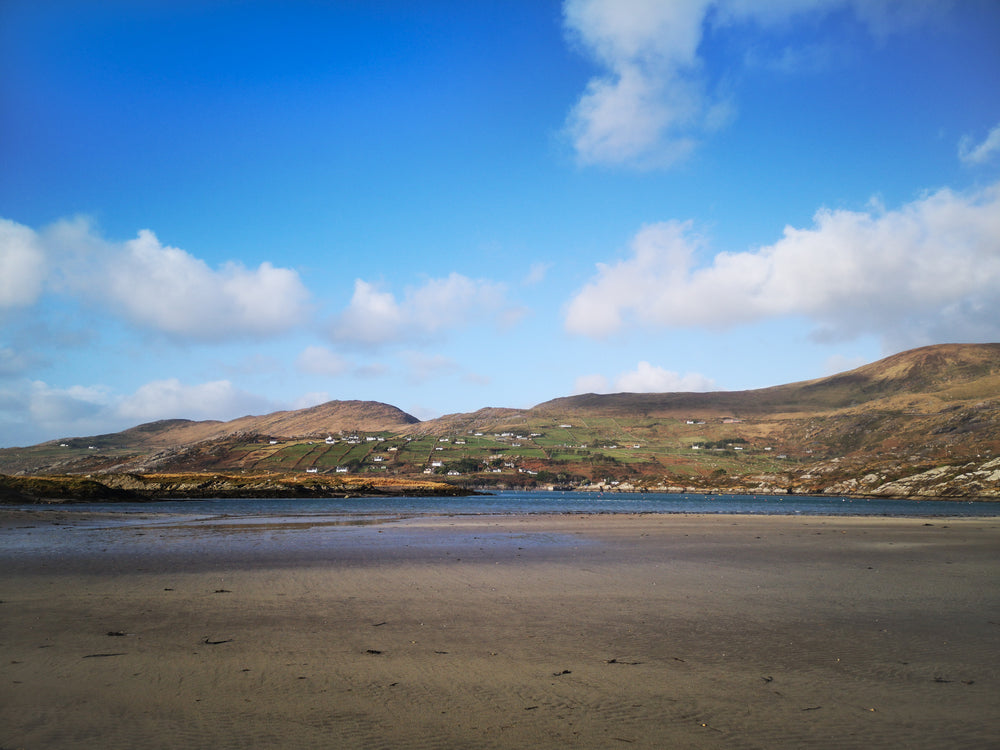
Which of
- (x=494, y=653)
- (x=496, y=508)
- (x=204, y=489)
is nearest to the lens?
(x=494, y=653)

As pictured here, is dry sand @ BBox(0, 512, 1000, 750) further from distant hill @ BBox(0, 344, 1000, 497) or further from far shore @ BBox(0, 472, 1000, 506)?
distant hill @ BBox(0, 344, 1000, 497)

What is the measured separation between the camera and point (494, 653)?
9.19 metres

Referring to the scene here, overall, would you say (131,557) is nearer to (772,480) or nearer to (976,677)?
(976,677)

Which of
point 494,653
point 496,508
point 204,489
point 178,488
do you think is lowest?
point 496,508

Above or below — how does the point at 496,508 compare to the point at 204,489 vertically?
below

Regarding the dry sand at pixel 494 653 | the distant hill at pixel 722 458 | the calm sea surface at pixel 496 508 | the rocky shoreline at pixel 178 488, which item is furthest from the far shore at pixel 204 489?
the dry sand at pixel 494 653

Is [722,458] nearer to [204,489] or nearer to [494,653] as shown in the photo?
[204,489]

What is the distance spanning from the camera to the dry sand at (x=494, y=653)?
20.9ft

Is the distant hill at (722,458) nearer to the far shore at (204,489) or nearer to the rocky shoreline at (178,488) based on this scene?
the far shore at (204,489)

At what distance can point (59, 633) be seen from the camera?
1007cm

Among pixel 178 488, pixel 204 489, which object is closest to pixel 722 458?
pixel 204 489

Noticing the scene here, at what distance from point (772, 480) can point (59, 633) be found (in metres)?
140

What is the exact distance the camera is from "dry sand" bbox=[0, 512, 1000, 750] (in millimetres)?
6355

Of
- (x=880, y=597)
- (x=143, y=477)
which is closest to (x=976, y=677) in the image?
(x=880, y=597)
